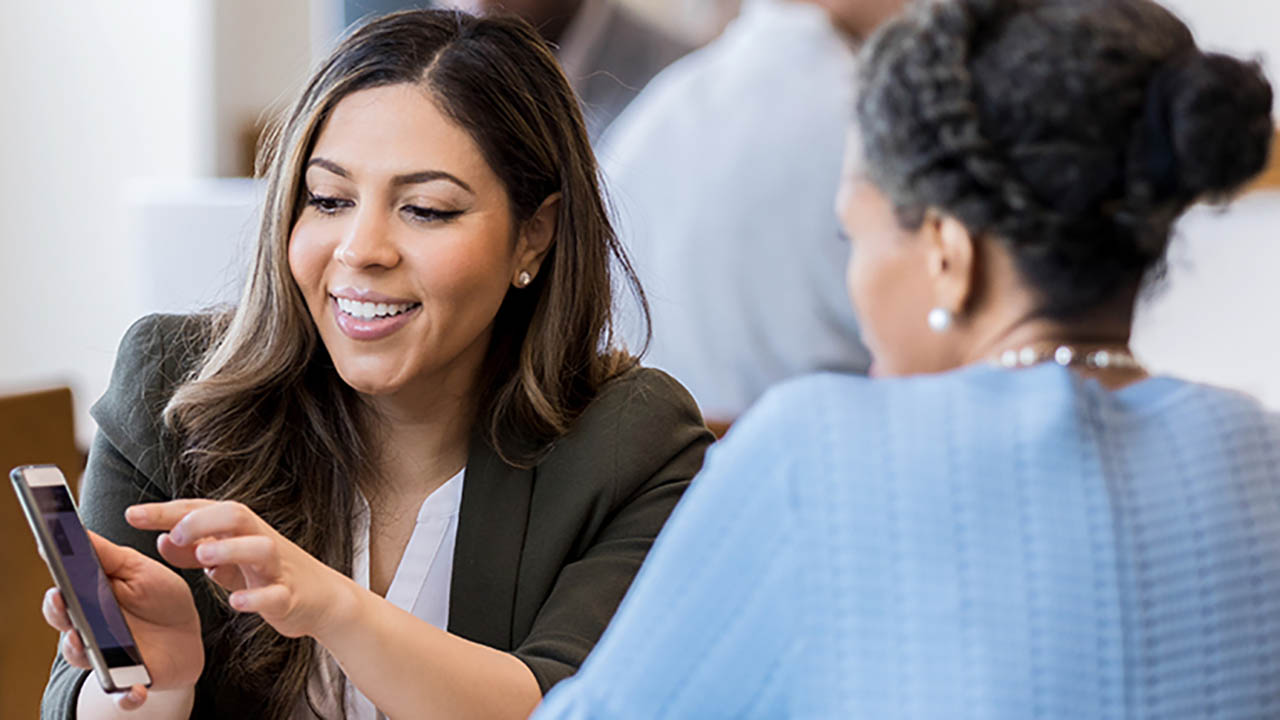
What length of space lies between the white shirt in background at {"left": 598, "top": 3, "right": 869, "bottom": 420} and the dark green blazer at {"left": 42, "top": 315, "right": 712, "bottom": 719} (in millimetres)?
906

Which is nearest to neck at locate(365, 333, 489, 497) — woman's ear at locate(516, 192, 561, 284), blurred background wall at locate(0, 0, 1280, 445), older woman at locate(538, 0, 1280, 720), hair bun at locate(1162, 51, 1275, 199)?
woman's ear at locate(516, 192, 561, 284)

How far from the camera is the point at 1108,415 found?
854 millimetres

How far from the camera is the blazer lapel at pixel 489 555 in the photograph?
1429mm

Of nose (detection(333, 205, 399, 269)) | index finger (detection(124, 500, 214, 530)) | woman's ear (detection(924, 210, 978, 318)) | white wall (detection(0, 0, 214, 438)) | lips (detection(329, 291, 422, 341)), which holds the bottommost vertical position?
white wall (detection(0, 0, 214, 438))

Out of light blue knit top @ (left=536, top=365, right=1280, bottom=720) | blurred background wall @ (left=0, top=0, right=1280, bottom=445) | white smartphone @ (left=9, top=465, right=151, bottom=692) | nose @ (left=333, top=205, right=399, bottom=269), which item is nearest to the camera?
light blue knit top @ (left=536, top=365, right=1280, bottom=720)

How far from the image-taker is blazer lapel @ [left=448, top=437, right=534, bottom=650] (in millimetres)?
1429

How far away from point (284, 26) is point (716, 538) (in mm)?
4801

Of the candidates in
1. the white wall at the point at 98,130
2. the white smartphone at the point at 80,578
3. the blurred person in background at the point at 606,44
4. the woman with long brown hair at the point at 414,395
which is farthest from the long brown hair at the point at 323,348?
the white wall at the point at 98,130

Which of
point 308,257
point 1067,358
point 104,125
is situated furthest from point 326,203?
point 104,125

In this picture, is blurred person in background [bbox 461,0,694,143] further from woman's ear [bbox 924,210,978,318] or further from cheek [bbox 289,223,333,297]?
woman's ear [bbox 924,210,978,318]

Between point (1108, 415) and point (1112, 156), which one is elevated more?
point (1112, 156)

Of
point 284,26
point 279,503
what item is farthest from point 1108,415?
point 284,26

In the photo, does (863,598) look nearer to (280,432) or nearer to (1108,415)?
(1108,415)

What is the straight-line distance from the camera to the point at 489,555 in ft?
4.72
